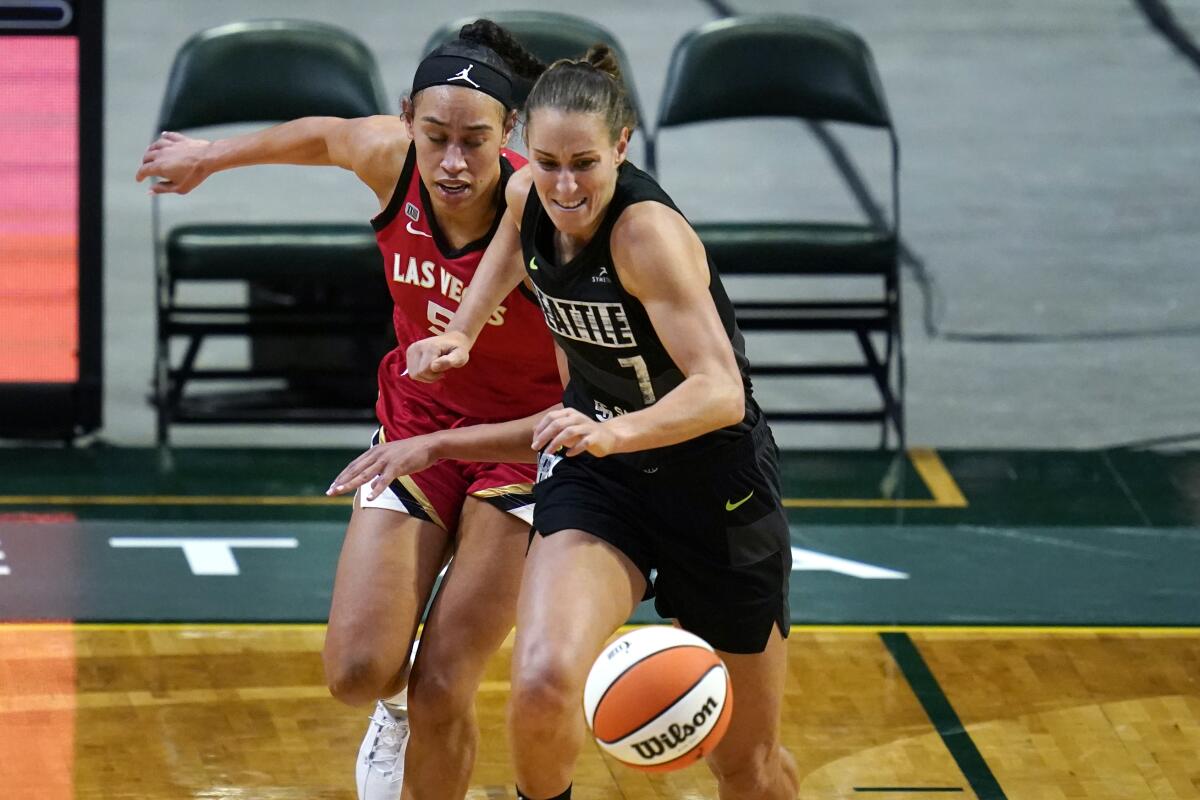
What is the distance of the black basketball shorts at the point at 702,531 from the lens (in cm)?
397

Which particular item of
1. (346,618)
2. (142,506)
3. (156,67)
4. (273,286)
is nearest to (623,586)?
(346,618)

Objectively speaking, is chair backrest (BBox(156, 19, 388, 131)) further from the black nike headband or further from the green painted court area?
the black nike headband

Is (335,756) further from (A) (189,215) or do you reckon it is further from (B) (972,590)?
(A) (189,215)

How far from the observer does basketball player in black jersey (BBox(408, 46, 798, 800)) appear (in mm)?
3752

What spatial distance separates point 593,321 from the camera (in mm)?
3898

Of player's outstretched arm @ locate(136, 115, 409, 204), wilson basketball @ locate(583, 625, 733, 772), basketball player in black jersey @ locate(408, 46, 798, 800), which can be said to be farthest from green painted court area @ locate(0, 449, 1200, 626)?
wilson basketball @ locate(583, 625, 733, 772)

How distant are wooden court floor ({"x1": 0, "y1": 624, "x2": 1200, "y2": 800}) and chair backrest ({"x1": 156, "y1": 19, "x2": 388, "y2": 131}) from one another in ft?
8.89

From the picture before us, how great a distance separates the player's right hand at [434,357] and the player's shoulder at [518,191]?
0.32 m

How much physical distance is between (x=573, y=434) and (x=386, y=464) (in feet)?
2.51

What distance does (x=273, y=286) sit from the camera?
786 centimetres

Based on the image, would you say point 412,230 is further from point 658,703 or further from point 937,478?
point 937,478

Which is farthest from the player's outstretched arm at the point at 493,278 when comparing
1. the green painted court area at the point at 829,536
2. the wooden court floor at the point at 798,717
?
the green painted court area at the point at 829,536

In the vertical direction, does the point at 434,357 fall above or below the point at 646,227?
below

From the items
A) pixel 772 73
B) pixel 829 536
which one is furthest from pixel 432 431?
pixel 772 73
